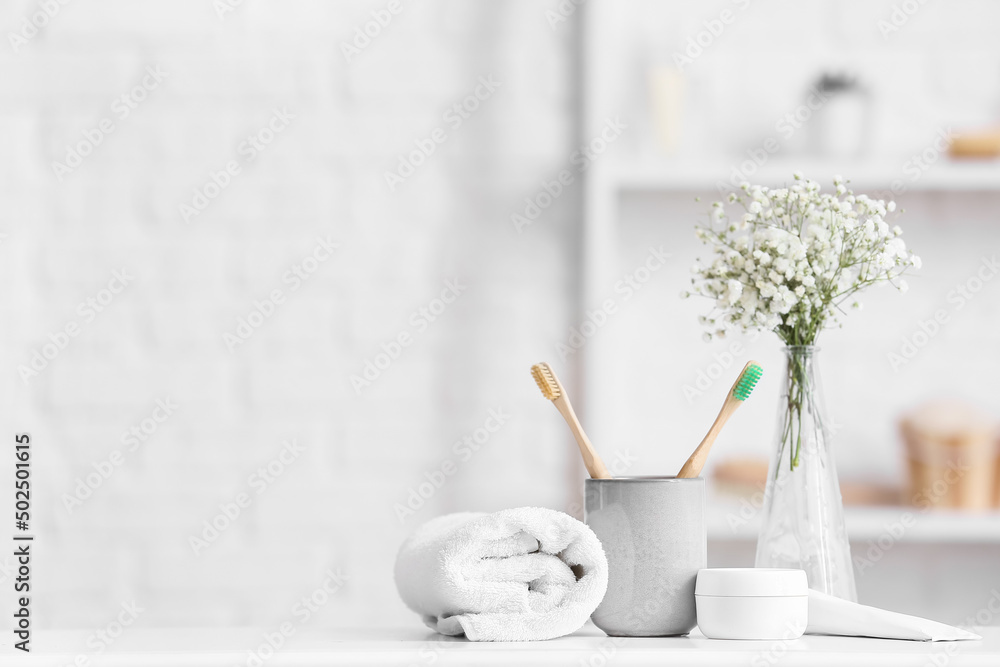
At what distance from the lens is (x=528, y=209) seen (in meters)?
1.70

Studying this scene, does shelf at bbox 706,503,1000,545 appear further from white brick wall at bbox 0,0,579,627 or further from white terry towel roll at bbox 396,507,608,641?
white terry towel roll at bbox 396,507,608,641

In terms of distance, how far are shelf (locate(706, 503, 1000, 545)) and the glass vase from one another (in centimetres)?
59

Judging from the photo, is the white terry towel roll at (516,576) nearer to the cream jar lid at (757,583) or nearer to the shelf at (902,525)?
the cream jar lid at (757,583)

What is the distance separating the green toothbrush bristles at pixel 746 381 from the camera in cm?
89

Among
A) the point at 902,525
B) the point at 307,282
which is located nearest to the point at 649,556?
the point at 902,525

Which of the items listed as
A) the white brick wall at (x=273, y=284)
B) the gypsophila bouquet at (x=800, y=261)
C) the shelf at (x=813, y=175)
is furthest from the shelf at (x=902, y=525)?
the gypsophila bouquet at (x=800, y=261)

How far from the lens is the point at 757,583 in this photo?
0.82 m

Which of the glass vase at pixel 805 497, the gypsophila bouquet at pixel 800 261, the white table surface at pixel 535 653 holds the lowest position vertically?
the white table surface at pixel 535 653

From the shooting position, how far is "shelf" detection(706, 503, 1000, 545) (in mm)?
1520

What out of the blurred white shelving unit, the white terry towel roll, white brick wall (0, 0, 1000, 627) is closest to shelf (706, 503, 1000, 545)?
the blurred white shelving unit

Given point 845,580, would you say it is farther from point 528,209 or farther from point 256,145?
point 256,145

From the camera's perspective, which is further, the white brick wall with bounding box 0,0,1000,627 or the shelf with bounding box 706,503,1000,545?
the white brick wall with bounding box 0,0,1000,627

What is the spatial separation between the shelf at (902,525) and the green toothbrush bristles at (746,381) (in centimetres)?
66

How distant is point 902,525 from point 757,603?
0.82 meters
